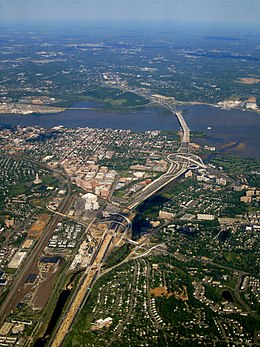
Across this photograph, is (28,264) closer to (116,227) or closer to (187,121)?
(116,227)

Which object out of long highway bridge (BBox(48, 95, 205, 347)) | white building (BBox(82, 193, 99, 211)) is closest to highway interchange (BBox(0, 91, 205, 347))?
long highway bridge (BBox(48, 95, 205, 347))

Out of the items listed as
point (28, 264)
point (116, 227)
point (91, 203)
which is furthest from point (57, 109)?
point (28, 264)

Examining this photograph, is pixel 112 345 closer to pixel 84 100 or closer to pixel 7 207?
pixel 7 207

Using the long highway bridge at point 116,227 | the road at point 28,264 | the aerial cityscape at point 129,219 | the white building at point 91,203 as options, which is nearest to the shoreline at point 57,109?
the aerial cityscape at point 129,219

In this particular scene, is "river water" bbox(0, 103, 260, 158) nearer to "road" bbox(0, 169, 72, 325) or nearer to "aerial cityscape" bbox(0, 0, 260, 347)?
"aerial cityscape" bbox(0, 0, 260, 347)

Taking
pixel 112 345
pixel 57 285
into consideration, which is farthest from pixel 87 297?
pixel 112 345
